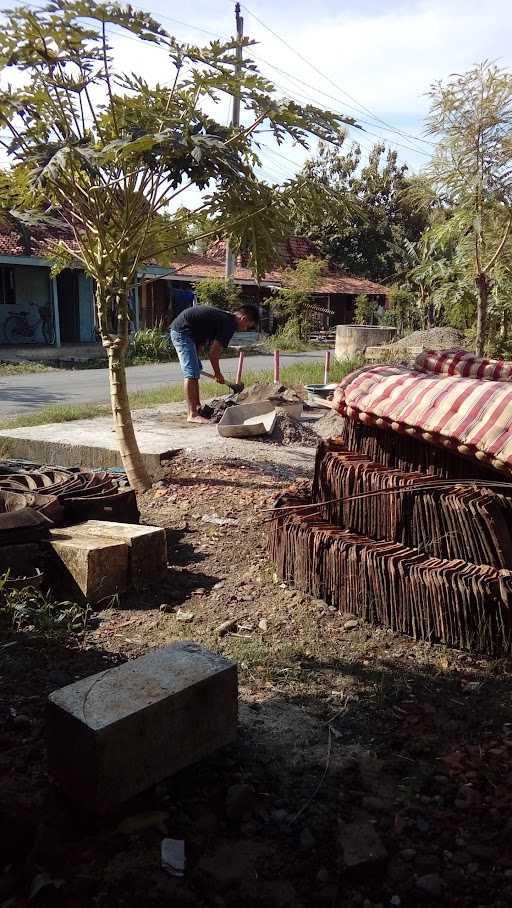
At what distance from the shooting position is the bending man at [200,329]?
8.57 m

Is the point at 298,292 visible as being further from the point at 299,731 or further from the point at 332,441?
the point at 299,731

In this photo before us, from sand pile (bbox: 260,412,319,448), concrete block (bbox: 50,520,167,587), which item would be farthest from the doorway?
concrete block (bbox: 50,520,167,587)

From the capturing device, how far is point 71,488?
506 cm

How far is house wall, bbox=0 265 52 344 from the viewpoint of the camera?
23.8 meters

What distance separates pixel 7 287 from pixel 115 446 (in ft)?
61.4

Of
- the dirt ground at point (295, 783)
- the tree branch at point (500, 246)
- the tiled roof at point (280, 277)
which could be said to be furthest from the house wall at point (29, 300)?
the dirt ground at point (295, 783)

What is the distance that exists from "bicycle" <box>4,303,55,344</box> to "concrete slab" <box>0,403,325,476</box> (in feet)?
54.9

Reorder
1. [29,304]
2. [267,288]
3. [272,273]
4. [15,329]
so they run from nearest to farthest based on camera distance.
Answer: [15,329] < [29,304] < [267,288] < [272,273]

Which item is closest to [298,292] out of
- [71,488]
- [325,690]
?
[71,488]

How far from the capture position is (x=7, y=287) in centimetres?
2400

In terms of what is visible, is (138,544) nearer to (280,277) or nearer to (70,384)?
(70,384)

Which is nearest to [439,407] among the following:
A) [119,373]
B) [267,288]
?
[119,373]

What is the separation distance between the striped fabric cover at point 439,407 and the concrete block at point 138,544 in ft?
4.40

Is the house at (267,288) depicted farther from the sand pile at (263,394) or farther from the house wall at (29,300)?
the sand pile at (263,394)
